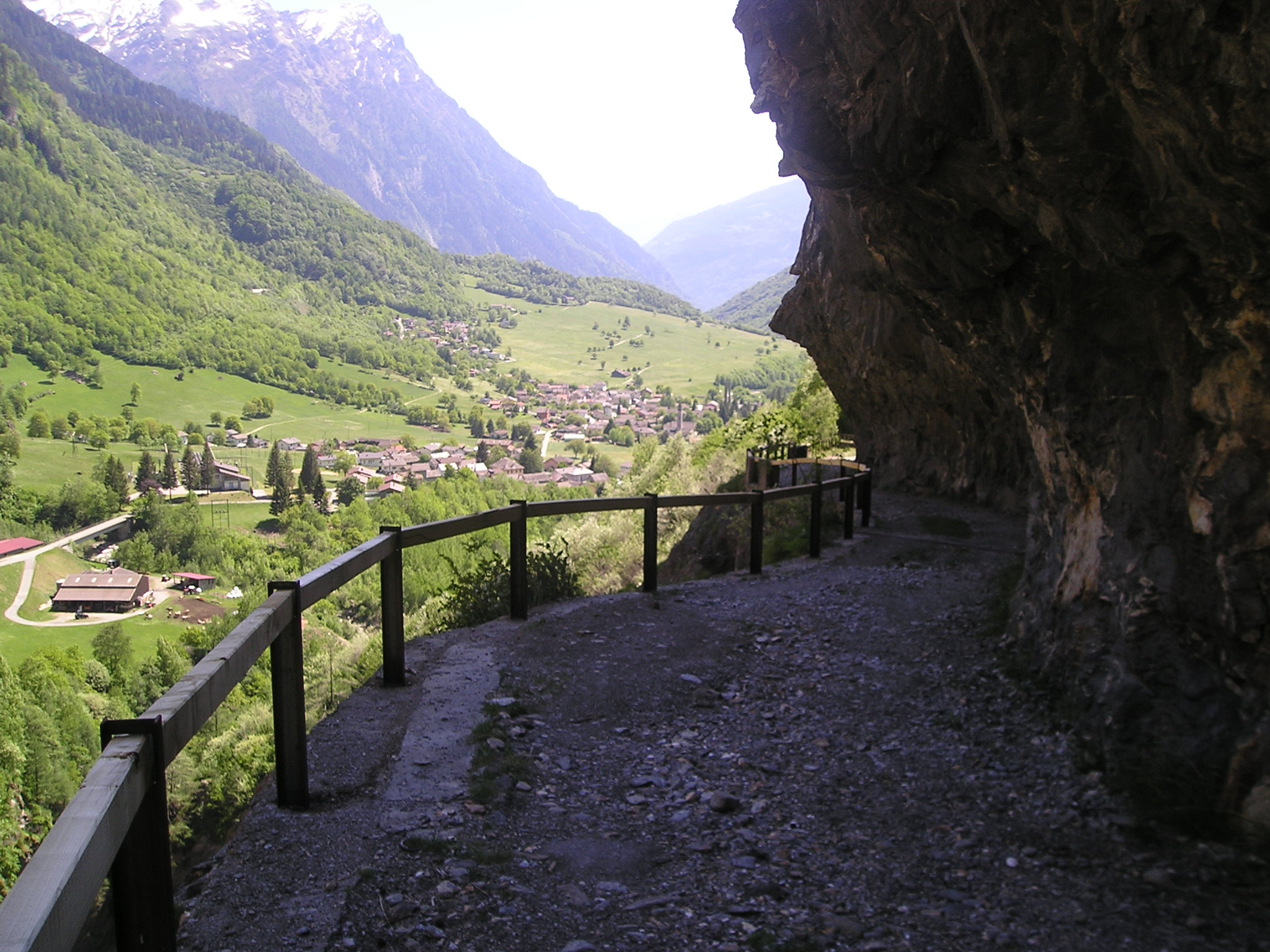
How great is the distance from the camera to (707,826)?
166 inches

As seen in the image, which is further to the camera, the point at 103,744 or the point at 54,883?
the point at 103,744

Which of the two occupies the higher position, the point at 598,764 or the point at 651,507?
the point at 651,507

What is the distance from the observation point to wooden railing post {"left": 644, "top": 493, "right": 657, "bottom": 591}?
822cm

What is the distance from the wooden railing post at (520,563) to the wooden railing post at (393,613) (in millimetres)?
1487

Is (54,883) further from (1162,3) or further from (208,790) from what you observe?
(208,790)

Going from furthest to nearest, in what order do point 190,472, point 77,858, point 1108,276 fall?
point 190,472 < point 1108,276 < point 77,858

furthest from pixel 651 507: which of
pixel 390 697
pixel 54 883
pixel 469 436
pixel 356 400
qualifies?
pixel 356 400

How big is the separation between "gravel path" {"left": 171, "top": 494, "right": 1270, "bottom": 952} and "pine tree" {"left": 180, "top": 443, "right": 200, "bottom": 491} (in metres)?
130

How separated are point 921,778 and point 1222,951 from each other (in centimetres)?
172

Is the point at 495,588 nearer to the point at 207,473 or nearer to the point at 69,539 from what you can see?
the point at 69,539

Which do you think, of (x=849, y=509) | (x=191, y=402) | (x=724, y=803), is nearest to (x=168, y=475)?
(x=191, y=402)

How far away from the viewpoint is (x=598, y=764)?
4.84 metres

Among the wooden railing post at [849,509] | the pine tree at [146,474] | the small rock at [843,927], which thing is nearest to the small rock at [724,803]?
the small rock at [843,927]

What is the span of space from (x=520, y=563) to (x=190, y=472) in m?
130
